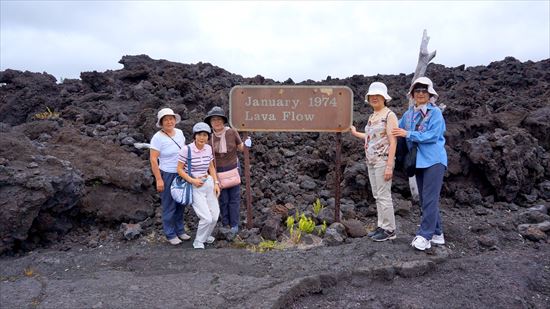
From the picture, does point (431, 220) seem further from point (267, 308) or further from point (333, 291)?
point (267, 308)

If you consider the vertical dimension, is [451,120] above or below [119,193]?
above

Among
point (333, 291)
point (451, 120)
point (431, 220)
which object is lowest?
point (333, 291)

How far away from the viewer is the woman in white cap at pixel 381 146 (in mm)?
4957

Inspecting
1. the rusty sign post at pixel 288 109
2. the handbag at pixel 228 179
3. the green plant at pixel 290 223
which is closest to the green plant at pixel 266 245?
the green plant at pixel 290 223

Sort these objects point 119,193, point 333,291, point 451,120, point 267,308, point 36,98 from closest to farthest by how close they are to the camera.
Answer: point 267,308 < point 333,291 < point 119,193 < point 451,120 < point 36,98

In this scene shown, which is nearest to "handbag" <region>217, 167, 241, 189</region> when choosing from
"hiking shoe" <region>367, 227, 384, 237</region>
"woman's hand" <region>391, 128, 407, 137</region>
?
"hiking shoe" <region>367, 227, 384, 237</region>

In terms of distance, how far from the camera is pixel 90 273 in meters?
4.66

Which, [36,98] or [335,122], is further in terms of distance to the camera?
[36,98]

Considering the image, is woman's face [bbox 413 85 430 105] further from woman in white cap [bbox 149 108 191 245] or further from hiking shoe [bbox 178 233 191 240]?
hiking shoe [bbox 178 233 191 240]

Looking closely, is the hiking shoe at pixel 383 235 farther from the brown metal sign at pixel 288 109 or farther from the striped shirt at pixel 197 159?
the striped shirt at pixel 197 159

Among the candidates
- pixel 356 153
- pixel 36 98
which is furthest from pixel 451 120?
pixel 36 98

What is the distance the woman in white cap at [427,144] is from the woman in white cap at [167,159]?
98.9 inches

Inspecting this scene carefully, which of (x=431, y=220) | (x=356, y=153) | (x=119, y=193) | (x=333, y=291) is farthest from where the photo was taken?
(x=356, y=153)

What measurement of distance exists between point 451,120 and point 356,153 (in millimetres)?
2131
